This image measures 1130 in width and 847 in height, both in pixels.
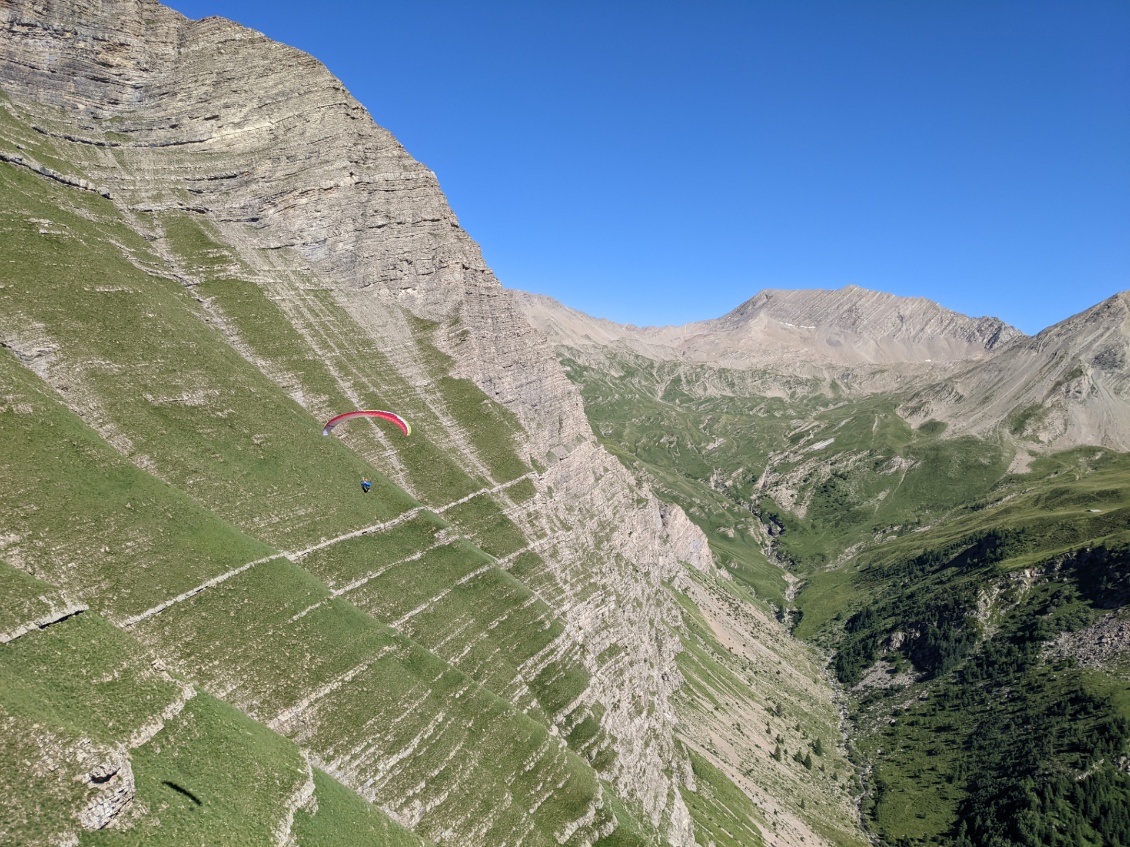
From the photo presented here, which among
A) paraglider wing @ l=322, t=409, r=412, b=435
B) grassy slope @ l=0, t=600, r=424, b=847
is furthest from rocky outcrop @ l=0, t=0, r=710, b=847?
grassy slope @ l=0, t=600, r=424, b=847

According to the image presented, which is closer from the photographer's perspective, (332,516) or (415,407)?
(332,516)

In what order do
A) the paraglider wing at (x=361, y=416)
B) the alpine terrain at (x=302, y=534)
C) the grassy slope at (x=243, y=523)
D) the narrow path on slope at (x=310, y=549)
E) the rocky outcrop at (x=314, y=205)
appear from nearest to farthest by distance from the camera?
the alpine terrain at (x=302, y=534)
the narrow path on slope at (x=310, y=549)
the grassy slope at (x=243, y=523)
the paraglider wing at (x=361, y=416)
the rocky outcrop at (x=314, y=205)

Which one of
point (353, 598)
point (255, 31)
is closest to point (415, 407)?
point (353, 598)

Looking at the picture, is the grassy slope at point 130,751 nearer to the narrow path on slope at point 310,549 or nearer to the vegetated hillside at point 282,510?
the vegetated hillside at point 282,510

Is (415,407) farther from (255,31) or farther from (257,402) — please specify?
(255,31)

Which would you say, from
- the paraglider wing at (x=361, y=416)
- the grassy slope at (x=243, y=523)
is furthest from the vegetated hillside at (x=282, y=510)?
the paraglider wing at (x=361, y=416)

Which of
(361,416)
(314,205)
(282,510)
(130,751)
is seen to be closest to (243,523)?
(282,510)

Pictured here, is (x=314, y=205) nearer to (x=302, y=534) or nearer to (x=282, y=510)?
(x=282, y=510)

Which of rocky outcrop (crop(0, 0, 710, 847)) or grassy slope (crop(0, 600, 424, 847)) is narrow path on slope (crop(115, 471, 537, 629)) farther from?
rocky outcrop (crop(0, 0, 710, 847))
